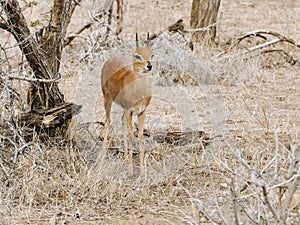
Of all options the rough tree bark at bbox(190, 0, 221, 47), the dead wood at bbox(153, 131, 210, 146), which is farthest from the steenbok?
the rough tree bark at bbox(190, 0, 221, 47)

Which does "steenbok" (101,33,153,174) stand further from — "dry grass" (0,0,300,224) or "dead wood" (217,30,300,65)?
"dead wood" (217,30,300,65)

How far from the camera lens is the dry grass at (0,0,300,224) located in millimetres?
3214

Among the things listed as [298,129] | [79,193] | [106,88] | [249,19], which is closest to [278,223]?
[79,193]

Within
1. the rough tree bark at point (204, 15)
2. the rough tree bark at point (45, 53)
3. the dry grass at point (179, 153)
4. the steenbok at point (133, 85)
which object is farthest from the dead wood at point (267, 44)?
the steenbok at point (133, 85)

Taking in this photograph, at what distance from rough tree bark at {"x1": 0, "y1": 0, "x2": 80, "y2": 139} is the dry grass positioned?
0.23 meters

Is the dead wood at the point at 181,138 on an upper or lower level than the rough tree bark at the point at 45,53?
lower

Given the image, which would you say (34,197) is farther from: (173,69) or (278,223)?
(173,69)

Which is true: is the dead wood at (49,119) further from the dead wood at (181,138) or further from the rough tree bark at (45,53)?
the dead wood at (181,138)

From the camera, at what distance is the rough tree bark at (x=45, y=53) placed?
4910mm

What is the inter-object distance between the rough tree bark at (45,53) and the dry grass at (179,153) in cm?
23

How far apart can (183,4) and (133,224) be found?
10265 millimetres

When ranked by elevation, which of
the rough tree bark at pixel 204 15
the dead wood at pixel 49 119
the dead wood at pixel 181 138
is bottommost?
the rough tree bark at pixel 204 15

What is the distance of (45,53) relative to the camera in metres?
5.15

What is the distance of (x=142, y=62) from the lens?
466cm
